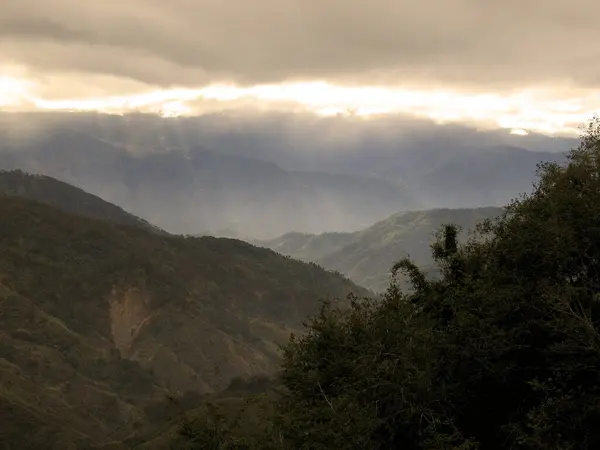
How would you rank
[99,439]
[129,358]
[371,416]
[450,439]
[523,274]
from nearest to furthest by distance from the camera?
[450,439]
[371,416]
[523,274]
[99,439]
[129,358]

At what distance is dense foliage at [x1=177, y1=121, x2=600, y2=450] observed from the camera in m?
26.8

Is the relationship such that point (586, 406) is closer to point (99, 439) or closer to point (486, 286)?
point (486, 286)

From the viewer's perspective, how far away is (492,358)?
101 ft

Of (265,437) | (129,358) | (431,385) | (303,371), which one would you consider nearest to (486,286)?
(431,385)

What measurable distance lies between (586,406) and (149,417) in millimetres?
120364

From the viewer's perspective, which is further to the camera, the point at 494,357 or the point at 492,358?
the point at 492,358

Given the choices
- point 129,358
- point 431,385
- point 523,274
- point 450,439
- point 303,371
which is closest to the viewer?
point 450,439

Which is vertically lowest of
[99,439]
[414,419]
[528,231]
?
[99,439]

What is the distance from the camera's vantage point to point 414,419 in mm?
28312

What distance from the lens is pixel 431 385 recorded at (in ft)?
97.6

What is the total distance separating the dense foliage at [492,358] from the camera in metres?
26.8

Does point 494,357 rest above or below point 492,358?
above

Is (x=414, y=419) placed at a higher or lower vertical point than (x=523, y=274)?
lower

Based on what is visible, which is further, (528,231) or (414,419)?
(528,231)
